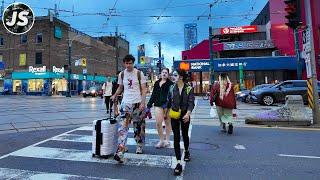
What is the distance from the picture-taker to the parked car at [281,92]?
2297 cm

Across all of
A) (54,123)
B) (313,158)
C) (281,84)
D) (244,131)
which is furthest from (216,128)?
(281,84)

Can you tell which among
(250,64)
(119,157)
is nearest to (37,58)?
(250,64)

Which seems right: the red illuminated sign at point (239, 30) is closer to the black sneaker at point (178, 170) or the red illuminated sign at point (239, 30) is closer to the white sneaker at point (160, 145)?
the white sneaker at point (160, 145)

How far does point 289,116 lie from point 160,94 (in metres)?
6.07

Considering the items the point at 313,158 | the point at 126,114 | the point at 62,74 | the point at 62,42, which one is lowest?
the point at 313,158

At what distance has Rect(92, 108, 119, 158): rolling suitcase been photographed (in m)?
7.05

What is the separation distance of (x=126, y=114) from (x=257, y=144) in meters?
3.42

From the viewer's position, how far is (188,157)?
7.09m

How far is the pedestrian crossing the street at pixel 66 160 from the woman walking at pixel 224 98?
2.43 meters

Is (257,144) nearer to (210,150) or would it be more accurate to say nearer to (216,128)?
(210,150)

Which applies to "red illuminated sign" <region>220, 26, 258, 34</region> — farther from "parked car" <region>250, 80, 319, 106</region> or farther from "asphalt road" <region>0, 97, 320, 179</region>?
"asphalt road" <region>0, 97, 320, 179</region>

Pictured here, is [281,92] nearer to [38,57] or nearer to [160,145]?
[160,145]

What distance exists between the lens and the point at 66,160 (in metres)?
7.05

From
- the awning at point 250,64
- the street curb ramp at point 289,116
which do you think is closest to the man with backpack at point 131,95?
the street curb ramp at point 289,116
